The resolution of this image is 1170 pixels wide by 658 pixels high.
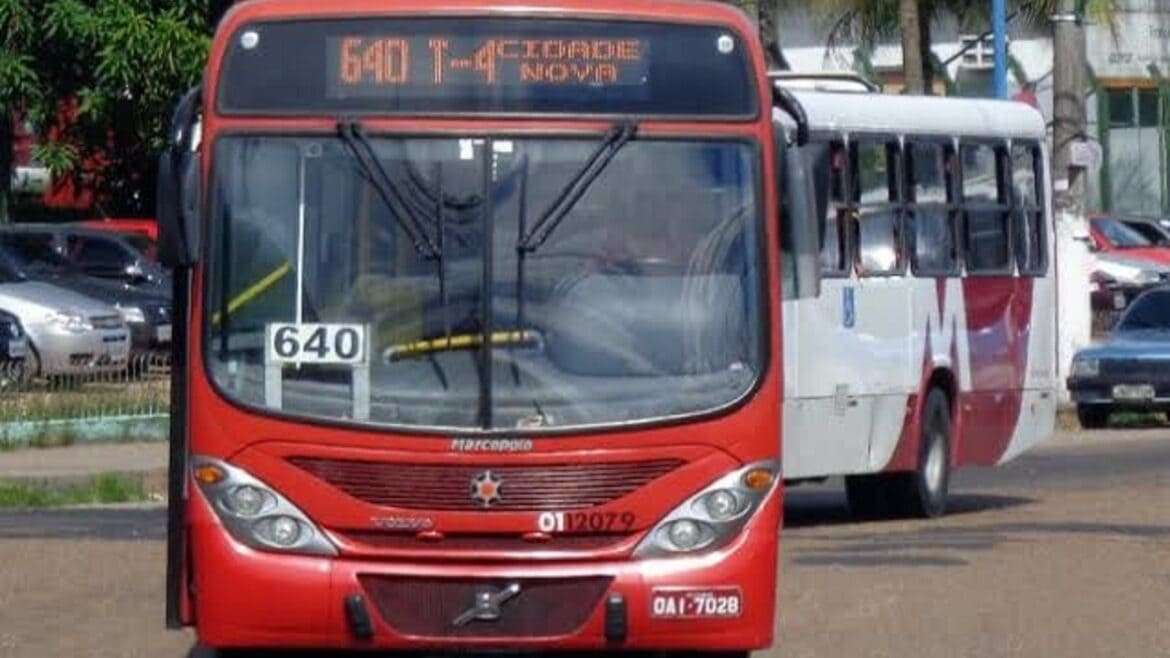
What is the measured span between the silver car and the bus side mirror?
18555 mm

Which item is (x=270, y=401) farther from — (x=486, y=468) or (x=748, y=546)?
(x=748, y=546)

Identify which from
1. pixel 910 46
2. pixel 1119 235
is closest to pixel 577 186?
pixel 910 46

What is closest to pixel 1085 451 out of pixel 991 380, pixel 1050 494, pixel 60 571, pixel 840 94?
pixel 1050 494

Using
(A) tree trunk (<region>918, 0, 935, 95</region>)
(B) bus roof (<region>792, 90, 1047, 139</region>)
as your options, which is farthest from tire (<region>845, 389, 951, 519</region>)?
(A) tree trunk (<region>918, 0, 935, 95</region>)

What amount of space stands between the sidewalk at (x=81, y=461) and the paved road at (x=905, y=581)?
2.34 metres

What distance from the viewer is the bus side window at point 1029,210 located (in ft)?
66.4

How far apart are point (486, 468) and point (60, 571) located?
5.91 m

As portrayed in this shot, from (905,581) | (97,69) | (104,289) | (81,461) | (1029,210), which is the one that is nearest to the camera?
(905,581)

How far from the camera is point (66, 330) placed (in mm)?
29172

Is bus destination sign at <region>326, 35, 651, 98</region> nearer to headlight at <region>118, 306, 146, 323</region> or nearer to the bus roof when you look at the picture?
the bus roof

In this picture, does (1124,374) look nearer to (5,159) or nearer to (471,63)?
(471,63)

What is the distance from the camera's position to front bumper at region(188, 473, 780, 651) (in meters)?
10.1

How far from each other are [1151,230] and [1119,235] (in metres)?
1.37

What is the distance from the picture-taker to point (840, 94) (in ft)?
60.7
